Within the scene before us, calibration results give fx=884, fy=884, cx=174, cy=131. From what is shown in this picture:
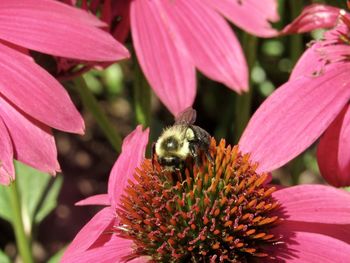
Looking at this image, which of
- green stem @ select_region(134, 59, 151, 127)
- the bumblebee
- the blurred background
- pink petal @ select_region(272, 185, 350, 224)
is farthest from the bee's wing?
the blurred background

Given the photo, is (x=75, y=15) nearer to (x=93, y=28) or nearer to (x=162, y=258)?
(x=93, y=28)

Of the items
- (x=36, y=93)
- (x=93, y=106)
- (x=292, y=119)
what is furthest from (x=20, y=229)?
(x=292, y=119)

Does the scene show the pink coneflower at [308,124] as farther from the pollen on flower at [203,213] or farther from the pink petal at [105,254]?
the pink petal at [105,254]

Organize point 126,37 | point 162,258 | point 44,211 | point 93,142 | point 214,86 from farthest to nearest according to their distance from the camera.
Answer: point 93,142
point 214,86
point 44,211
point 126,37
point 162,258

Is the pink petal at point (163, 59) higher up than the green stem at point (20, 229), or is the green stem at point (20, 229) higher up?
the pink petal at point (163, 59)

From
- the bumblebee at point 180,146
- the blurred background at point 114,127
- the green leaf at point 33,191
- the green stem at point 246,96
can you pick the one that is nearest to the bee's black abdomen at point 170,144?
the bumblebee at point 180,146

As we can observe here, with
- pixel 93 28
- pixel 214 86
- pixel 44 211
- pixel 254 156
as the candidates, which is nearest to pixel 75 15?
pixel 93 28

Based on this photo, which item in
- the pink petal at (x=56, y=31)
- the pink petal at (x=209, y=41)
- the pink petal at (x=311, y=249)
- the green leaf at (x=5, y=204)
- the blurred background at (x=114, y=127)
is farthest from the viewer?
the blurred background at (x=114, y=127)
